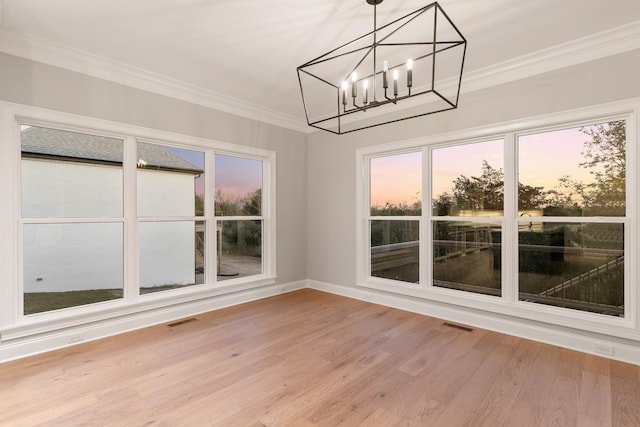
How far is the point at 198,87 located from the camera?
3934 mm

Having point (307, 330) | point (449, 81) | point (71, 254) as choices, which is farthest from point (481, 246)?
point (71, 254)

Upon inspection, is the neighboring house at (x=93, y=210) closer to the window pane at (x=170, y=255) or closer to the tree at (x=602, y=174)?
the window pane at (x=170, y=255)

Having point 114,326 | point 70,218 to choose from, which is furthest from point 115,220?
point 114,326

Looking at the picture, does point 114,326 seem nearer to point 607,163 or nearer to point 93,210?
point 93,210

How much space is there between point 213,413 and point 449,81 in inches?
158

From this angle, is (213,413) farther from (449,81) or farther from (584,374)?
(449,81)

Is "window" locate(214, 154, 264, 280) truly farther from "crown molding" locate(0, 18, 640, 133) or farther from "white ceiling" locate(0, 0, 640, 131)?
"white ceiling" locate(0, 0, 640, 131)

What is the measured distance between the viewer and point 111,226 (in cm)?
344

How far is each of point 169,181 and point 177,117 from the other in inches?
31.2

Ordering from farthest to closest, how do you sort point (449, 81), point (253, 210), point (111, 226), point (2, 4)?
1. point (253, 210)
2. point (449, 81)
3. point (111, 226)
4. point (2, 4)

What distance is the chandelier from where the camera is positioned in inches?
96.4

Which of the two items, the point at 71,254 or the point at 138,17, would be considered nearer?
the point at 138,17

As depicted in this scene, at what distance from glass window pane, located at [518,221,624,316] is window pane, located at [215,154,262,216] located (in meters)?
3.53

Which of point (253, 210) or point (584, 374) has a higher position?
point (253, 210)
